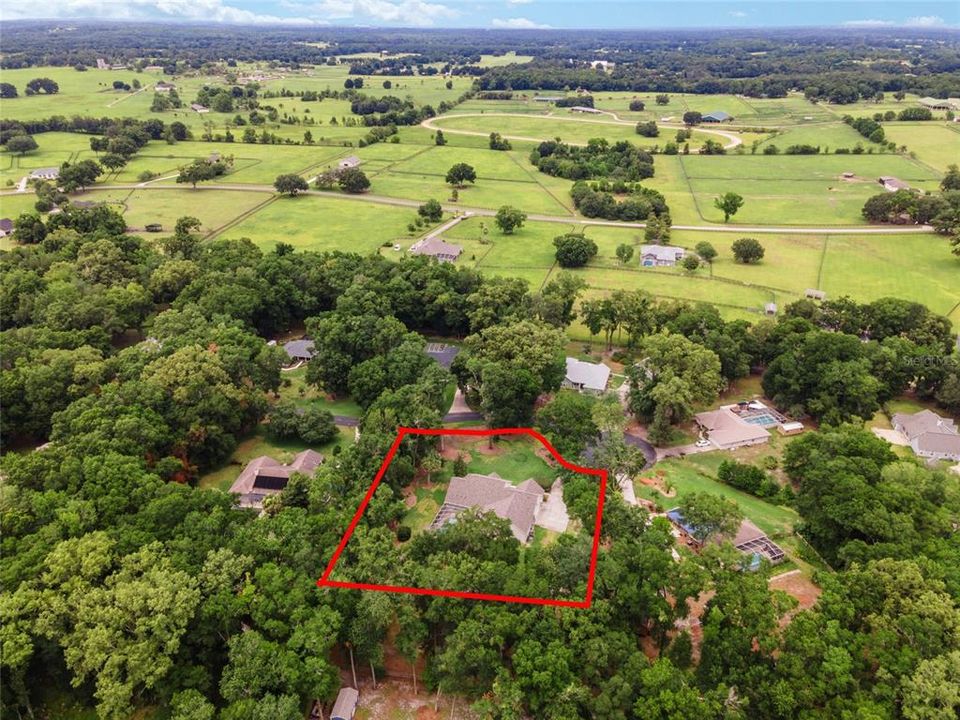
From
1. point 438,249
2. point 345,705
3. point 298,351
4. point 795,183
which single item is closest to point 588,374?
point 298,351

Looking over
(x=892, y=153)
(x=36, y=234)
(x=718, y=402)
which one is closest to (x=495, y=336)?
(x=718, y=402)

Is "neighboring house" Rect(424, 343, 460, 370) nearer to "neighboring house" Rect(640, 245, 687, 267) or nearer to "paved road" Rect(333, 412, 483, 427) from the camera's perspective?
"paved road" Rect(333, 412, 483, 427)

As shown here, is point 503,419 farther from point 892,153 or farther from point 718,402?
point 892,153

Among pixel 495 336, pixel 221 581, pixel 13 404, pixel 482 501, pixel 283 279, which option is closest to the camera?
pixel 221 581

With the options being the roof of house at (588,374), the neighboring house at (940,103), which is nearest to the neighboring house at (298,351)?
the roof of house at (588,374)

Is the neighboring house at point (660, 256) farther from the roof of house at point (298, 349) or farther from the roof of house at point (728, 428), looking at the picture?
the roof of house at point (298, 349)

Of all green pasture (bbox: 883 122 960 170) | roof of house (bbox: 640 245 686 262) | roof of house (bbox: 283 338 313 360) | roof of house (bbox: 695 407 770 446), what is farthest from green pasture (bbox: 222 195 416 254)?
green pasture (bbox: 883 122 960 170)
